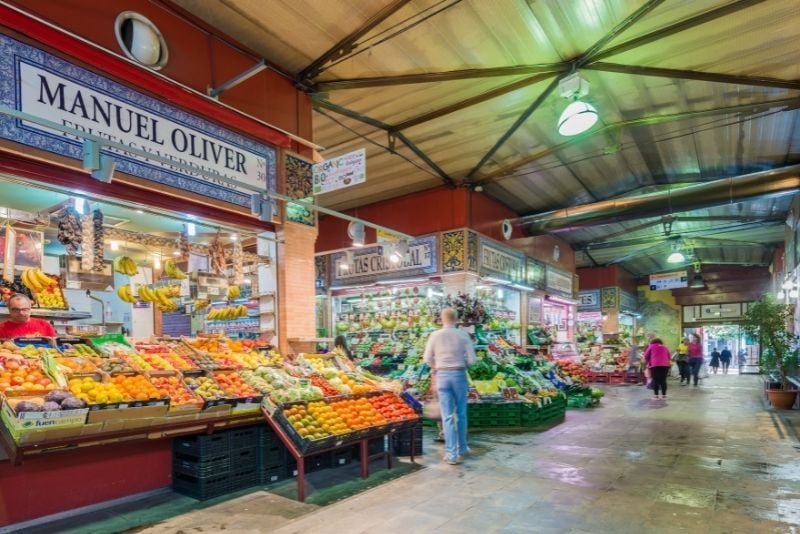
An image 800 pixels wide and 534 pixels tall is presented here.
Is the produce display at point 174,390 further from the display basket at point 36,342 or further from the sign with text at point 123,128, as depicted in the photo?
the sign with text at point 123,128

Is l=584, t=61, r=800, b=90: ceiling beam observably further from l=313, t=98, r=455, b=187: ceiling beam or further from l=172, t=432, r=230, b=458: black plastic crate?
l=172, t=432, r=230, b=458: black plastic crate

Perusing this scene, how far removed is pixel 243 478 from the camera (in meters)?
4.61

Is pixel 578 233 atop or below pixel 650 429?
atop

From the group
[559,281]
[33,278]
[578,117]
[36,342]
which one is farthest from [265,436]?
[559,281]

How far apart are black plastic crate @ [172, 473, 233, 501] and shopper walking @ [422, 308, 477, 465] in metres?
2.32

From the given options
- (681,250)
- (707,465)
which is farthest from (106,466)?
(681,250)

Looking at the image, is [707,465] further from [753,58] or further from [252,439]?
[753,58]

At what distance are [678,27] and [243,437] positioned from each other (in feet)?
22.1

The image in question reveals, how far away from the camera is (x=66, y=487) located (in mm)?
3941

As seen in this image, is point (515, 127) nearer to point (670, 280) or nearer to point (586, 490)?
point (586, 490)

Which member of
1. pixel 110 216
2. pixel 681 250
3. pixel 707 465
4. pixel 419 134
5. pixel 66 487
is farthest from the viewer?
pixel 681 250

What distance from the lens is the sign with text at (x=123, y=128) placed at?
14.0 ft

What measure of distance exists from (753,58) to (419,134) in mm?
4974

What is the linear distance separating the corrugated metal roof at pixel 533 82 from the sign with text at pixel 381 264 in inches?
54.8
